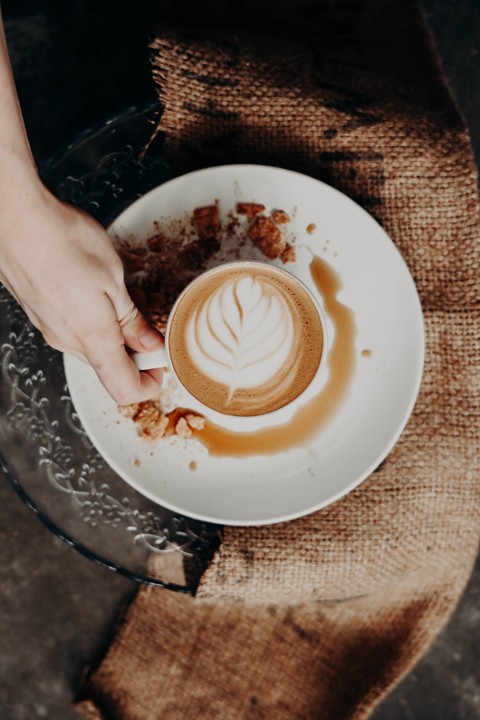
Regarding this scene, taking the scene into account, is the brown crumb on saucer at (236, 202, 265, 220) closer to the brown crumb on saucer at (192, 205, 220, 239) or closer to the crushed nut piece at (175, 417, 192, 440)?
the brown crumb on saucer at (192, 205, 220, 239)

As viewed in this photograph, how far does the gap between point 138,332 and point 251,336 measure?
0.16 metres

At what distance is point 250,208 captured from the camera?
98cm

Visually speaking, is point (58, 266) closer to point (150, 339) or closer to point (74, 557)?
point (150, 339)

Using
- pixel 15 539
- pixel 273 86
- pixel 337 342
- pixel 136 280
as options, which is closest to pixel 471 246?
pixel 337 342

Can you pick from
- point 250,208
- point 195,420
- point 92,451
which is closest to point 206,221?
point 250,208

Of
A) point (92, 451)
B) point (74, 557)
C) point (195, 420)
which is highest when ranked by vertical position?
point (195, 420)

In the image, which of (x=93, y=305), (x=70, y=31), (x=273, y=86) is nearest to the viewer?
(x=93, y=305)

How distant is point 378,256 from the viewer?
3.15 ft

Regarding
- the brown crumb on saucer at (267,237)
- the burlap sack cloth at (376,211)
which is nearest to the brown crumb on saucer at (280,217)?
the brown crumb on saucer at (267,237)

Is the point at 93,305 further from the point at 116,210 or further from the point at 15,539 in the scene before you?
the point at 15,539

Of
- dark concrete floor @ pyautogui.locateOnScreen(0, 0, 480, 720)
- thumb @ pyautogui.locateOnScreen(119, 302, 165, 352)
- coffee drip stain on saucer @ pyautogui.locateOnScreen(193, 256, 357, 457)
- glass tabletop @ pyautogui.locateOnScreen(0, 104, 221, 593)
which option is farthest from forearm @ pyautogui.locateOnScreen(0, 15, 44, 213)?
dark concrete floor @ pyautogui.locateOnScreen(0, 0, 480, 720)

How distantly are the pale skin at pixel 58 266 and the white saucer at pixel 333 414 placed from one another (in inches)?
5.6

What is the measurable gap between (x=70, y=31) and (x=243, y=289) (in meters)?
0.78

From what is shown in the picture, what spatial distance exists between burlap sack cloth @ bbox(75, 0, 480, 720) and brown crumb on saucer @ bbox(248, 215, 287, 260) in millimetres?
125
